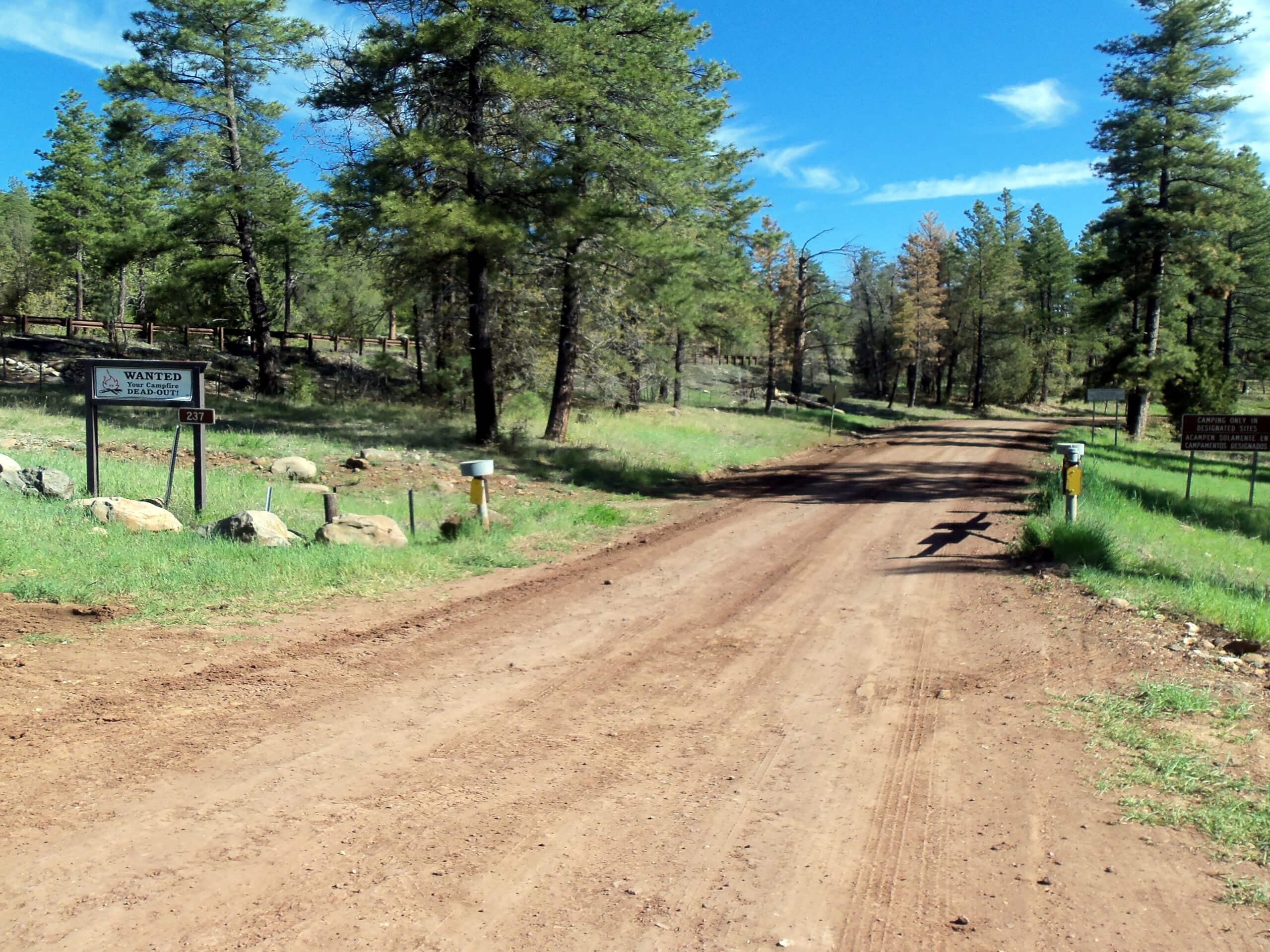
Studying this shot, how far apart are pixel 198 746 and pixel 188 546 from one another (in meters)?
4.83

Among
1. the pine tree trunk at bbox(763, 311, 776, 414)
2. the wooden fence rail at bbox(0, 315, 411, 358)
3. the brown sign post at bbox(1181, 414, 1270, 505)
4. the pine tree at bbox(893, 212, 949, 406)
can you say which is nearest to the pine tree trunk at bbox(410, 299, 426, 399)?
the wooden fence rail at bbox(0, 315, 411, 358)

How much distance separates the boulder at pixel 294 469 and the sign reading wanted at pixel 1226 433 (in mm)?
17598

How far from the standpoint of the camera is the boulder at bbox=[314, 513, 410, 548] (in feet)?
34.3

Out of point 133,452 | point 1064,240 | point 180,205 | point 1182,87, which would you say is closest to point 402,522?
point 133,452

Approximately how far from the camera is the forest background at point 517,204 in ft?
61.3

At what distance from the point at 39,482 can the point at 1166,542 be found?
52.6 ft

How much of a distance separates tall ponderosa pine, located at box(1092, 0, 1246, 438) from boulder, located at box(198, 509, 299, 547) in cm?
3394

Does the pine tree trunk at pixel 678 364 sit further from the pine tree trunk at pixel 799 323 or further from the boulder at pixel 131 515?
the boulder at pixel 131 515

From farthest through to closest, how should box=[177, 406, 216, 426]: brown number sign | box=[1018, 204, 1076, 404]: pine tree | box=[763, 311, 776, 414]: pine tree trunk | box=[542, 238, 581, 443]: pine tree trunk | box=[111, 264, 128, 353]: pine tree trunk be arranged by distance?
box=[1018, 204, 1076, 404]: pine tree, box=[763, 311, 776, 414]: pine tree trunk, box=[111, 264, 128, 353]: pine tree trunk, box=[542, 238, 581, 443]: pine tree trunk, box=[177, 406, 216, 426]: brown number sign

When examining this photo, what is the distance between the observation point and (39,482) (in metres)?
10.8

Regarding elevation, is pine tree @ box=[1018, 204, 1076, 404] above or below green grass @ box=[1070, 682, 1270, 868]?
above

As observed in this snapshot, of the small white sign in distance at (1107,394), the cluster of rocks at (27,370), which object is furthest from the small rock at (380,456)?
the small white sign in distance at (1107,394)

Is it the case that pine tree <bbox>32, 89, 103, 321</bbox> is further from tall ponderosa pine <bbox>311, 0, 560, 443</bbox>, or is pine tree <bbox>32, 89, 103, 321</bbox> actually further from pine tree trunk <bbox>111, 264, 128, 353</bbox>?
tall ponderosa pine <bbox>311, 0, 560, 443</bbox>

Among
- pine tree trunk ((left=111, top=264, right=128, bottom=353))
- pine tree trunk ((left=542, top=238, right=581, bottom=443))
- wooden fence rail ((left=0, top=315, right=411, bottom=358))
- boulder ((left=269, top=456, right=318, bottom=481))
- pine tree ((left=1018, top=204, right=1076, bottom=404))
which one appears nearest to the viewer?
boulder ((left=269, top=456, right=318, bottom=481))
